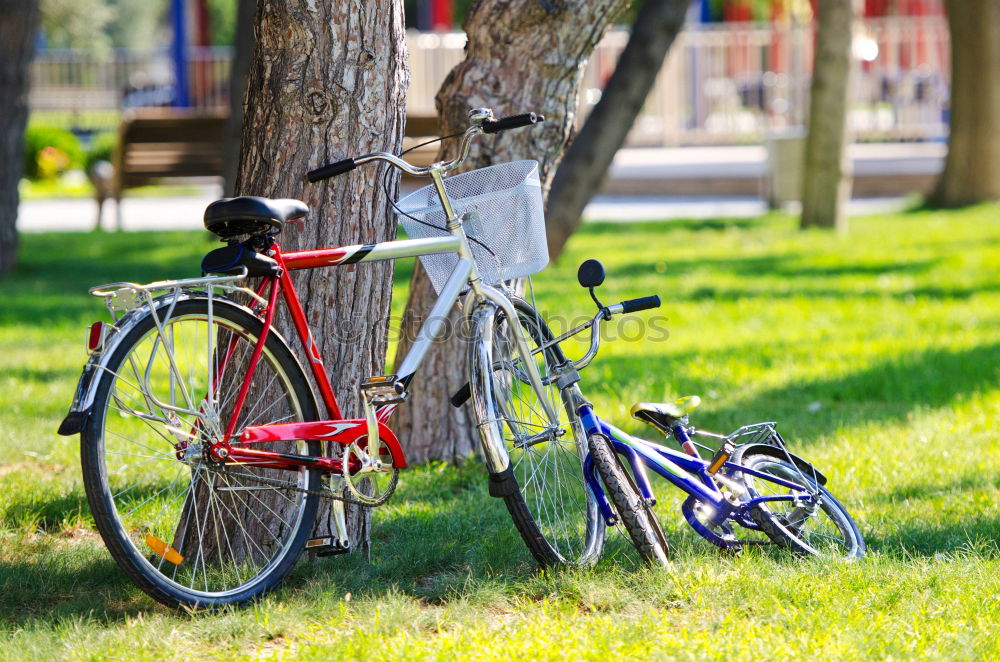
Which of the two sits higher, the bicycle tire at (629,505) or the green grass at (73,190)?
the green grass at (73,190)

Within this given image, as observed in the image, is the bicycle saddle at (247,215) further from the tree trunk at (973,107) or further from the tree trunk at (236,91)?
the tree trunk at (973,107)

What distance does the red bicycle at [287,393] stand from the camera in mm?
3025

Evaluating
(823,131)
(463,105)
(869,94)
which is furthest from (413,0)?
(463,105)

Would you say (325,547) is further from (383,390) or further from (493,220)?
(493,220)

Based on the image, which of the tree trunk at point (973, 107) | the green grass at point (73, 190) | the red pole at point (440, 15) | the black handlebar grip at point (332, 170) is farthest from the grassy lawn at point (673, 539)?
the red pole at point (440, 15)

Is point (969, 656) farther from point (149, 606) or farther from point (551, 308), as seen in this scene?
point (551, 308)

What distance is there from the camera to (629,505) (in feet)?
11.0

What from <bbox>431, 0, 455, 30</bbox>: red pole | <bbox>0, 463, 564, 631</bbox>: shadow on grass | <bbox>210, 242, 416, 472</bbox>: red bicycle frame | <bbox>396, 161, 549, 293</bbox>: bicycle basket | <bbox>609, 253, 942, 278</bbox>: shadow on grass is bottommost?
<bbox>0, 463, 564, 631</bbox>: shadow on grass

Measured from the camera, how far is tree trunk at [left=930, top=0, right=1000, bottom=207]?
13.6 metres

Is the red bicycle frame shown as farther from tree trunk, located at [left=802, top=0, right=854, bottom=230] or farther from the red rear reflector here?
tree trunk, located at [left=802, top=0, right=854, bottom=230]

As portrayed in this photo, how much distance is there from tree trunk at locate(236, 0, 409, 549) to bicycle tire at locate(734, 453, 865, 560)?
4.08 ft

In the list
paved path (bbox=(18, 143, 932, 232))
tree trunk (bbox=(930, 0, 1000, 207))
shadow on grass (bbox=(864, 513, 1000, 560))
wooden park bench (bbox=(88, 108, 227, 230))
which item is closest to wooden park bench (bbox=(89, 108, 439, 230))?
wooden park bench (bbox=(88, 108, 227, 230))

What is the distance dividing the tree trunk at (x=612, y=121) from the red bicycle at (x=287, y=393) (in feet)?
10.8

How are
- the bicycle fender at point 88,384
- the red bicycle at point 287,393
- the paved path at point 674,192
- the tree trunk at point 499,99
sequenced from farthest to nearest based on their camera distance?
the paved path at point 674,192, the tree trunk at point 499,99, the red bicycle at point 287,393, the bicycle fender at point 88,384
